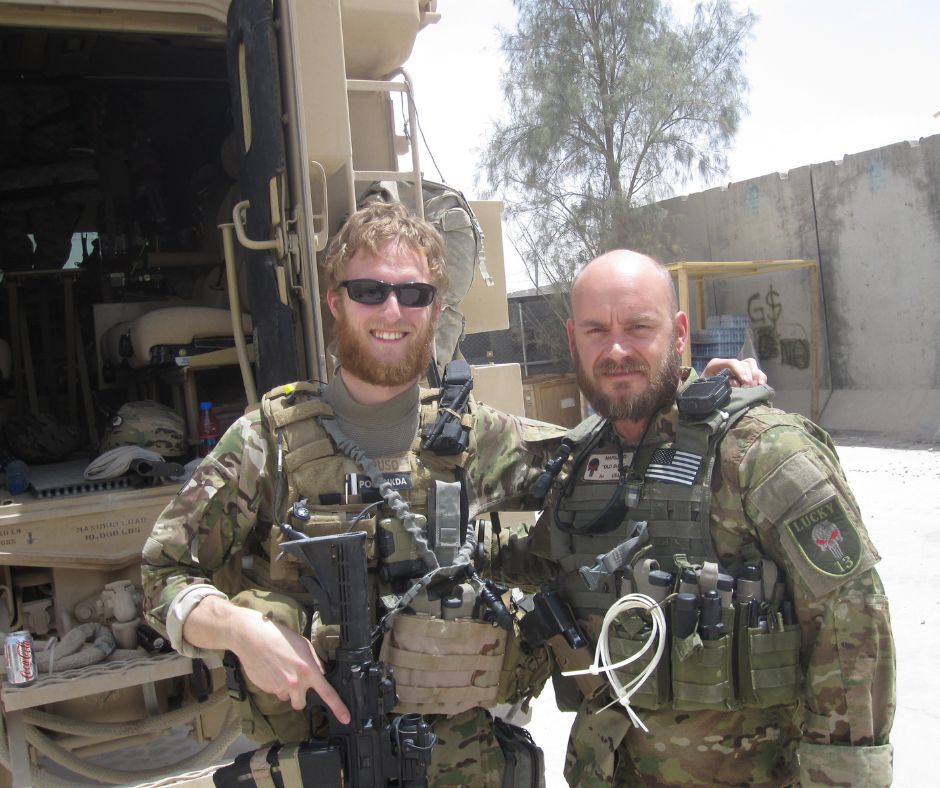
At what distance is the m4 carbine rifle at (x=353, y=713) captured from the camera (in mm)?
1727

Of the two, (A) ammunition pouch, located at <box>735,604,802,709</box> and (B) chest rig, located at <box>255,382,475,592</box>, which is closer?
(A) ammunition pouch, located at <box>735,604,802,709</box>

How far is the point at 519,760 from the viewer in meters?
2.02

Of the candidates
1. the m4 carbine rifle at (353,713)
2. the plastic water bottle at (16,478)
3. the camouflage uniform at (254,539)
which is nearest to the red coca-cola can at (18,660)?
the plastic water bottle at (16,478)

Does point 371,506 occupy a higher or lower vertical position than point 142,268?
lower

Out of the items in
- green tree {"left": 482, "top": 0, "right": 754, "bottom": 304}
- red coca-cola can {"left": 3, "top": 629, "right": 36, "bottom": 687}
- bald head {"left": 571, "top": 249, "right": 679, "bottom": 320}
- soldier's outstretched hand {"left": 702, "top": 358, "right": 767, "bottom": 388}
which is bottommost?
red coca-cola can {"left": 3, "top": 629, "right": 36, "bottom": 687}

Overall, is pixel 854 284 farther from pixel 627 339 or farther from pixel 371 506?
pixel 371 506

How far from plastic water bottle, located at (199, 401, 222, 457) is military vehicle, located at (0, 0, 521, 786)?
0.08 meters

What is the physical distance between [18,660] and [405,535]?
157cm

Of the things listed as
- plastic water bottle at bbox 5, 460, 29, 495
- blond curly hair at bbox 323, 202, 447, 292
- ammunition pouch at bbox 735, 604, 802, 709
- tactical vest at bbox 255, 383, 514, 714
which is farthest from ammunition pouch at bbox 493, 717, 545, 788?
plastic water bottle at bbox 5, 460, 29, 495

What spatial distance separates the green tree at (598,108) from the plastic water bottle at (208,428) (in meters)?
11.9

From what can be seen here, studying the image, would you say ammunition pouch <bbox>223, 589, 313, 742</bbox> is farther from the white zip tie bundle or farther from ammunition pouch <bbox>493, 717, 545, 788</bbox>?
the white zip tie bundle

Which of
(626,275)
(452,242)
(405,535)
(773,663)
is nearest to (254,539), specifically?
(405,535)

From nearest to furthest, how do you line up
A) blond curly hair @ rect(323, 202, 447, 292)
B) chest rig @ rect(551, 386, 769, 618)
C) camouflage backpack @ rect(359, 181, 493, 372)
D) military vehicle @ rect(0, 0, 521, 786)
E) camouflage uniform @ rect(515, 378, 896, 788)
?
camouflage uniform @ rect(515, 378, 896, 788) → chest rig @ rect(551, 386, 769, 618) → blond curly hair @ rect(323, 202, 447, 292) → military vehicle @ rect(0, 0, 521, 786) → camouflage backpack @ rect(359, 181, 493, 372)

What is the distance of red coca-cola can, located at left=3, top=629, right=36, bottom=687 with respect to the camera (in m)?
2.74
